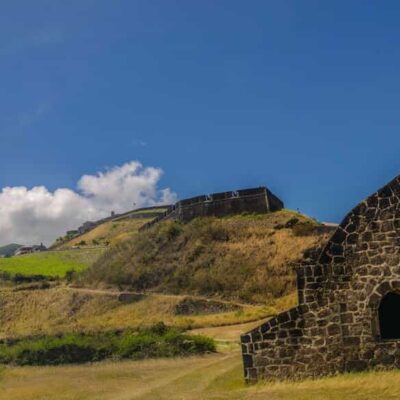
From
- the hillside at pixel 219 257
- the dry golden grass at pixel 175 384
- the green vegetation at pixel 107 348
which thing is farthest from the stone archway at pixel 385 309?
the hillside at pixel 219 257

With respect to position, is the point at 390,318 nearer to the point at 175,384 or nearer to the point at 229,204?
the point at 175,384

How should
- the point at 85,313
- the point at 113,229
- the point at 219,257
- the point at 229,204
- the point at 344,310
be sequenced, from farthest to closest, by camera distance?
1. the point at 113,229
2. the point at 229,204
3. the point at 219,257
4. the point at 85,313
5. the point at 344,310

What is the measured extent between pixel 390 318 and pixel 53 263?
63.1 m

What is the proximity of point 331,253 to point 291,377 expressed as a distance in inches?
129

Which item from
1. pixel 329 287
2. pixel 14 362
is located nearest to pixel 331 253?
pixel 329 287

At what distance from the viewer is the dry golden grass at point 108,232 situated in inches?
3938

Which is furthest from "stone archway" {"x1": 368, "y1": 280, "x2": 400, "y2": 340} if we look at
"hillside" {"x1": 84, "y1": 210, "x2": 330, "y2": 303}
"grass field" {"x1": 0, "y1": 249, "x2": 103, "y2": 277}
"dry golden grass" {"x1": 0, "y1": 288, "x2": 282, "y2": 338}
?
"grass field" {"x1": 0, "y1": 249, "x2": 103, "y2": 277}

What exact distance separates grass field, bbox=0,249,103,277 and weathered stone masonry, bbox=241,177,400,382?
5090 centimetres

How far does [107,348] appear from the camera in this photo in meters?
24.8

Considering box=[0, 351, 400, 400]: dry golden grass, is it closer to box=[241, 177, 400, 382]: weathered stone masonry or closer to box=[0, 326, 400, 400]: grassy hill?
box=[0, 326, 400, 400]: grassy hill

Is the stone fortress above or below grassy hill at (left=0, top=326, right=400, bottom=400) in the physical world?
above

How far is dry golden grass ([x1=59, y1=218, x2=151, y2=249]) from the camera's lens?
10001cm

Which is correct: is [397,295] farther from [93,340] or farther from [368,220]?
[93,340]

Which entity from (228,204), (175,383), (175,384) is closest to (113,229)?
(228,204)
